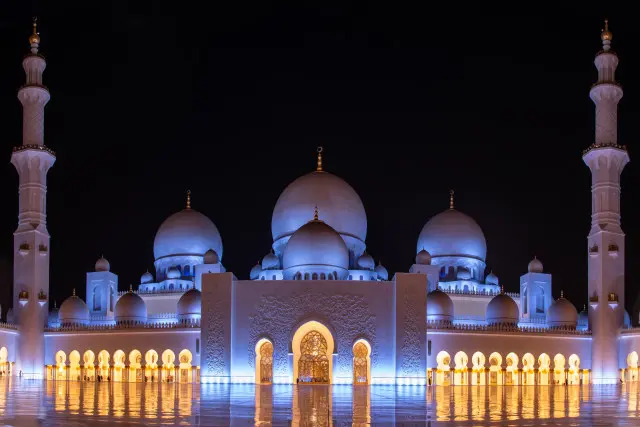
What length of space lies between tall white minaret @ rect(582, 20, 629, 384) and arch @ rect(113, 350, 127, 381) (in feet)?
45.4

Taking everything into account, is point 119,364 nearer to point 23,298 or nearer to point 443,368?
point 23,298

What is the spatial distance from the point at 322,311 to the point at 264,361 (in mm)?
2151

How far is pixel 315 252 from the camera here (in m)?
25.9

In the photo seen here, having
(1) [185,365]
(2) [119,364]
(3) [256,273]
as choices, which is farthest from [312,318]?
(2) [119,364]

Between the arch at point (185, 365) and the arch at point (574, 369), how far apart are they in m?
11.2

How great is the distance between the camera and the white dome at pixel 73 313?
28.1 m

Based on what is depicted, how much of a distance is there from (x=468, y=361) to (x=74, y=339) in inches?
459

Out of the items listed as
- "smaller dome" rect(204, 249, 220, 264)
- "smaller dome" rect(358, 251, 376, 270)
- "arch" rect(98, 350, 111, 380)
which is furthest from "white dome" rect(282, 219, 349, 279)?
"arch" rect(98, 350, 111, 380)

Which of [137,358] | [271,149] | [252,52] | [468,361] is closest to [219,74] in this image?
[252,52]

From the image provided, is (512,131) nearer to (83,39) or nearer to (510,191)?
(510,191)

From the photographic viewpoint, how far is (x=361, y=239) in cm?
3005

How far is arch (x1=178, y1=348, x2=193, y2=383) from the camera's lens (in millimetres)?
26094

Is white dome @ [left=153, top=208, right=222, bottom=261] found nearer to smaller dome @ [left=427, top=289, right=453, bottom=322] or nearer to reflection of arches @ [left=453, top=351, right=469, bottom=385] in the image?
smaller dome @ [left=427, top=289, right=453, bottom=322]

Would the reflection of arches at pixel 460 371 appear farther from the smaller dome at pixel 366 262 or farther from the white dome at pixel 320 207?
the white dome at pixel 320 207
